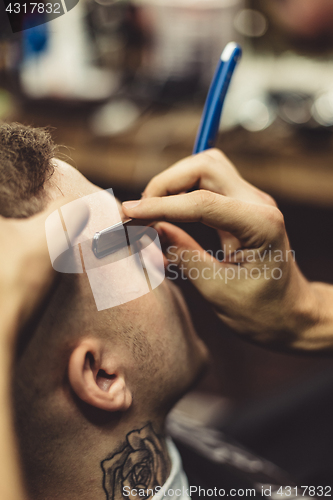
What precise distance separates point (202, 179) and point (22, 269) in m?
0.23

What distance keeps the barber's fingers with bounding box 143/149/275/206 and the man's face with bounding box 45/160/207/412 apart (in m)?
0.08

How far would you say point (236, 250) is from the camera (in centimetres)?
42

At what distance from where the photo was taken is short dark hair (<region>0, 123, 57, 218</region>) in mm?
320

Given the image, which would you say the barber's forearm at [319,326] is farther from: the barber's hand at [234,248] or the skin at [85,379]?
the skin at [85,379]

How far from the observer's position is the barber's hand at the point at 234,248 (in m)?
0.37

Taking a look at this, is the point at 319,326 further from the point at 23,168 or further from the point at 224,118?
the point at 224,118

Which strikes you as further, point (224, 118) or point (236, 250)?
point (224, 118)

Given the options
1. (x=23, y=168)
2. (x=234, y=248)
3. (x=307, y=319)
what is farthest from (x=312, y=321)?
(x=23, y=168)

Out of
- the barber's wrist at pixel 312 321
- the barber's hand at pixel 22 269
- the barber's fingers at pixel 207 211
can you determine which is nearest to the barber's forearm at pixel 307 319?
the barber's wrist at pixel 312 321

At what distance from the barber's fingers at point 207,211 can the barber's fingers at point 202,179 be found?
0.06 m

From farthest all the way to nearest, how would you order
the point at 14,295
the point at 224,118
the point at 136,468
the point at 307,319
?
1. the point at 224,118
2. the point at 307,319
3. the point at 136,468
4. the point at 14,295

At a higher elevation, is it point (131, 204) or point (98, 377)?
point (131, 204)

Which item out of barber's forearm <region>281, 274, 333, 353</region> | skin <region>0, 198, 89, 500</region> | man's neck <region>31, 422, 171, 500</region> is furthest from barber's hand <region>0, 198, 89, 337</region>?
barber's forearm <region>281, 274, 333, 353</region>

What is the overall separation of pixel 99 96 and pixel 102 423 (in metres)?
0.64
